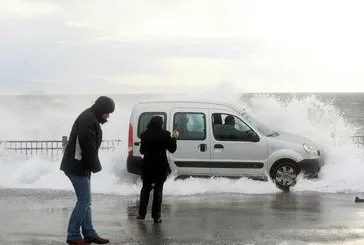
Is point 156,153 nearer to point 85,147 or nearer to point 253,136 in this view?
point 85,147

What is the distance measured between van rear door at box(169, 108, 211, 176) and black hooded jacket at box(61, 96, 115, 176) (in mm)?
5494

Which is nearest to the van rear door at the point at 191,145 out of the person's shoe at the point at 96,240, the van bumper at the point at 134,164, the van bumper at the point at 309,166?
the van bumper at the point at 134,164

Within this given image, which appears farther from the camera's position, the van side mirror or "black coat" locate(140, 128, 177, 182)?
the van side mirror

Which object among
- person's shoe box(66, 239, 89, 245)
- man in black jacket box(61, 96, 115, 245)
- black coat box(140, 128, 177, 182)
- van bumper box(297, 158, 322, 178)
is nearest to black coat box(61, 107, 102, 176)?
man in black jacket box(61, 96, 115, 245)

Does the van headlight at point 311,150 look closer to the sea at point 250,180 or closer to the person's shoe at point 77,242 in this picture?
the sea at point 250,180

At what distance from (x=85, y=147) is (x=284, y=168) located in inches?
263

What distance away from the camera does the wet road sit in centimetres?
764

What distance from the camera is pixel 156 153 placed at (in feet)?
28.8

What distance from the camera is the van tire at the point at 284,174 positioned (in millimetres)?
12484

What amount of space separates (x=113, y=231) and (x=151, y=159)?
1.28 meters

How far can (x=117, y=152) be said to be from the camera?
1508 cm

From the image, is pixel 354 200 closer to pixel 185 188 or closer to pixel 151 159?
pixel 185 188

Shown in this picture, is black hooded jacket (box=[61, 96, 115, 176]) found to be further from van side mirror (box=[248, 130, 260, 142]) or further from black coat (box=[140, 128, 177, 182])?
van side mirror (box=[248, 130, 260, 142])

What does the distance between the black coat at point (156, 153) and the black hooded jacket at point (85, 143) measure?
1.85m
